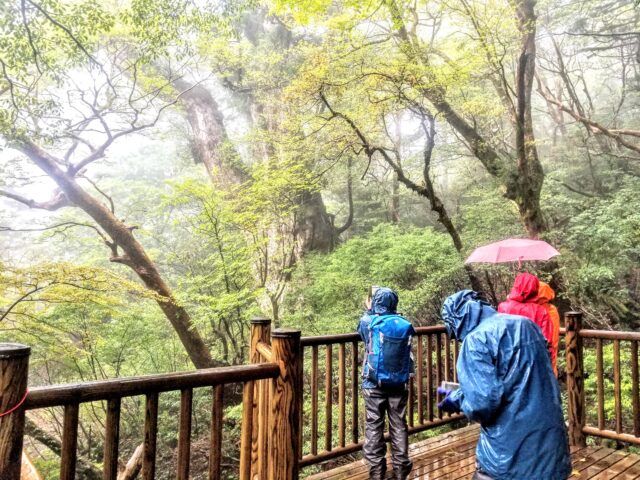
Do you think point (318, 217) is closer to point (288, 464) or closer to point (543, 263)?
point (543, 263)

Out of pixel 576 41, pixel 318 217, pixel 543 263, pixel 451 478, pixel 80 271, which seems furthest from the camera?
pixel 318 217

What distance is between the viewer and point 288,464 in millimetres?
1731

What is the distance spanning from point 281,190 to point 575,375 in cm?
658

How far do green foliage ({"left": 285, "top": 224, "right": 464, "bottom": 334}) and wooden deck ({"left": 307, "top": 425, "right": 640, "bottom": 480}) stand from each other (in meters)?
3.78

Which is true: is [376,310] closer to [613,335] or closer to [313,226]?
[613,335]

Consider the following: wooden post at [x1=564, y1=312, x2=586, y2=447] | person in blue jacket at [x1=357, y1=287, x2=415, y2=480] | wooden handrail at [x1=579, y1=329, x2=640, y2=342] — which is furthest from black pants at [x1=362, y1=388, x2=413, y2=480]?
wooden handrail at [x1=579, y1=329, x2=640, y2=342]

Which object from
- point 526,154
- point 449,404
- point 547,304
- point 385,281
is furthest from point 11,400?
point 526,154

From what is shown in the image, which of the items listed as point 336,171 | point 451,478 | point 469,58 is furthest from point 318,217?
point 451,478

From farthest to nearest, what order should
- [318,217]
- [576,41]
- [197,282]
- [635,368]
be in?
[318,217] < [576,41] < [197,282] < [635,368]

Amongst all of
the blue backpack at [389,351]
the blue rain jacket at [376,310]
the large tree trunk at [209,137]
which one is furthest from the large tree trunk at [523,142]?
the large tree trunk at [209,137]

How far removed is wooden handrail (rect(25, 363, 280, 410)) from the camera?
48.1 inches

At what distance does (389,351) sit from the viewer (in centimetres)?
271

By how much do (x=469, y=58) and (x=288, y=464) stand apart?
7810mm

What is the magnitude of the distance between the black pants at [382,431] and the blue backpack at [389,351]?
4.5 inches
